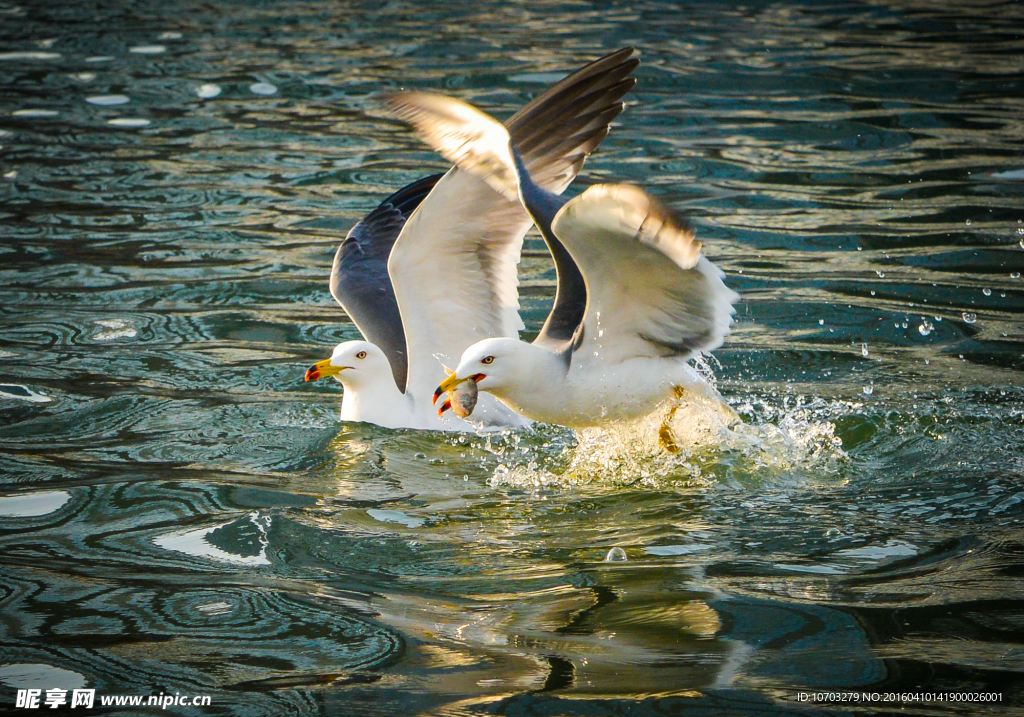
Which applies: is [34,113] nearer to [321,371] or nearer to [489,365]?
[321,371]

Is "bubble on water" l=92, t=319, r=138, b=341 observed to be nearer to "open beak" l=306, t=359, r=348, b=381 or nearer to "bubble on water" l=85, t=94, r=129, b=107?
"open beak" l=306, t=359, r=348, b=381

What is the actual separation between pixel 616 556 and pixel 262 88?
37.9 ft

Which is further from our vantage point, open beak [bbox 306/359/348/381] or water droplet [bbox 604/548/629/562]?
open beak [bbox 306/359/348/381]

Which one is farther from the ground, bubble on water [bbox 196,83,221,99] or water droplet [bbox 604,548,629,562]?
bubble on water [bbox 196,83,221,99]

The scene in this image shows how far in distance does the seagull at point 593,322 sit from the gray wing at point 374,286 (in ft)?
4.12

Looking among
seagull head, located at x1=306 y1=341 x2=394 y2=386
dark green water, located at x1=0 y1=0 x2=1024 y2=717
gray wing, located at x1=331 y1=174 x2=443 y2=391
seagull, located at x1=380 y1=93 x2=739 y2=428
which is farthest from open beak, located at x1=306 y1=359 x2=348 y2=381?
seagull, located at x1=380 y1=93 x2=739 y2=428

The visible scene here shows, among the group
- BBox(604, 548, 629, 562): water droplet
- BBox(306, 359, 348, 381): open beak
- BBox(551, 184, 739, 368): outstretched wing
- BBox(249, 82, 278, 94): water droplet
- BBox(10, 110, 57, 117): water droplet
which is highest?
BBox(551, 184, 739, 368): outstretched wing

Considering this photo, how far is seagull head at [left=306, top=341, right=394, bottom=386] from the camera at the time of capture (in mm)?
6789

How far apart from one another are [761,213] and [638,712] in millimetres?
7105

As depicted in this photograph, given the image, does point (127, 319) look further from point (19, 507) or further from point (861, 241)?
point (861, 241)

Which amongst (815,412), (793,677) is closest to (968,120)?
(815,412)

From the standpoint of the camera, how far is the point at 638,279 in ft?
17.4

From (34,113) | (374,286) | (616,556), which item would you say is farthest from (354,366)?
(34,113)

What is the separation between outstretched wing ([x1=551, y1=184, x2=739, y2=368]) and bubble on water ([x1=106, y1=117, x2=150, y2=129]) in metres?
9.20
